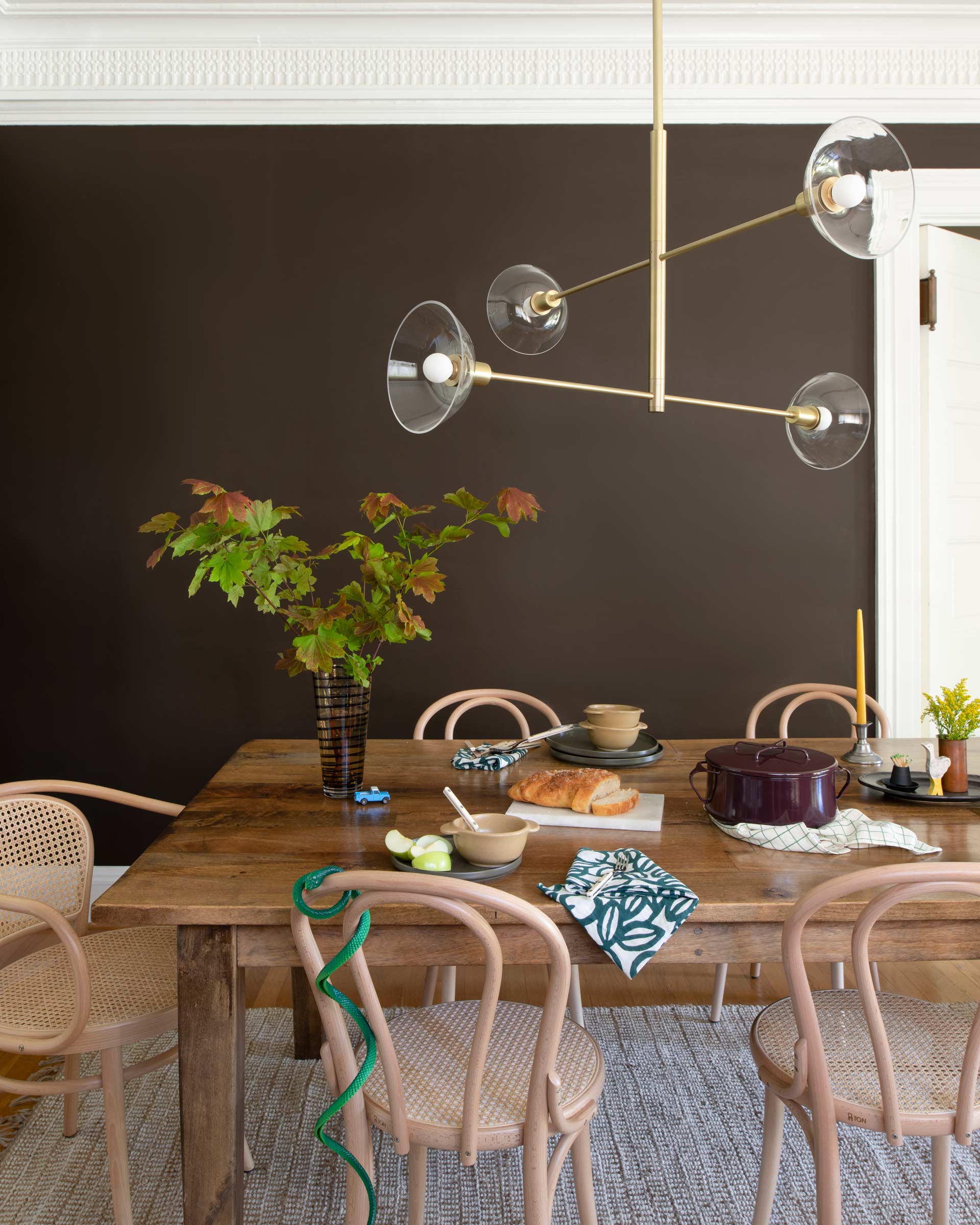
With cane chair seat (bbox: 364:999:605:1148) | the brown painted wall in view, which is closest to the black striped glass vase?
cane chair seat (bbox: 364:999:605:1148)

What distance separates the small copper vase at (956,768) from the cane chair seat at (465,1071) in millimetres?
863

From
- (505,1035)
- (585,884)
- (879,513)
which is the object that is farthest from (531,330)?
(879,513)

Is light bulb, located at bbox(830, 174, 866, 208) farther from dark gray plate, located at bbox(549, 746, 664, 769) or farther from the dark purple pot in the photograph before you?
dark gray plate, located at bbox(549, 746, 664, 769)

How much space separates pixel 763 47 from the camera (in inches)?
124

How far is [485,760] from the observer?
2.02m

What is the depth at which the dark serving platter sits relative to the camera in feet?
5.67

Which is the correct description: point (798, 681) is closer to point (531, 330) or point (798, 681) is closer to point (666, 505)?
point (666, 505)

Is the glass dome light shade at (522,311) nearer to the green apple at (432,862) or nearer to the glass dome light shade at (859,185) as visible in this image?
the glass dome light shade at (859,185)

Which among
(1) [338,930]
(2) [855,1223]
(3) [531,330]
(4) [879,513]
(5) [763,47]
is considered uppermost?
(5) [763,47]

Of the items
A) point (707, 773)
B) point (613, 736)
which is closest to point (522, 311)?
point (613, 736)

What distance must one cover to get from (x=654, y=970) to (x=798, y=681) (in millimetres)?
1162

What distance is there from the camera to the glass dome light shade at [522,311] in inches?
80.7

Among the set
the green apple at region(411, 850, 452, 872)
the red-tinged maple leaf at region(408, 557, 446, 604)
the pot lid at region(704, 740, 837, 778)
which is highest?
the red-tinged maple leaf at region(408, 557, 446, 604)

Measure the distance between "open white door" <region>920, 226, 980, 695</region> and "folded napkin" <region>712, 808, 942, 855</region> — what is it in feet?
6.49
